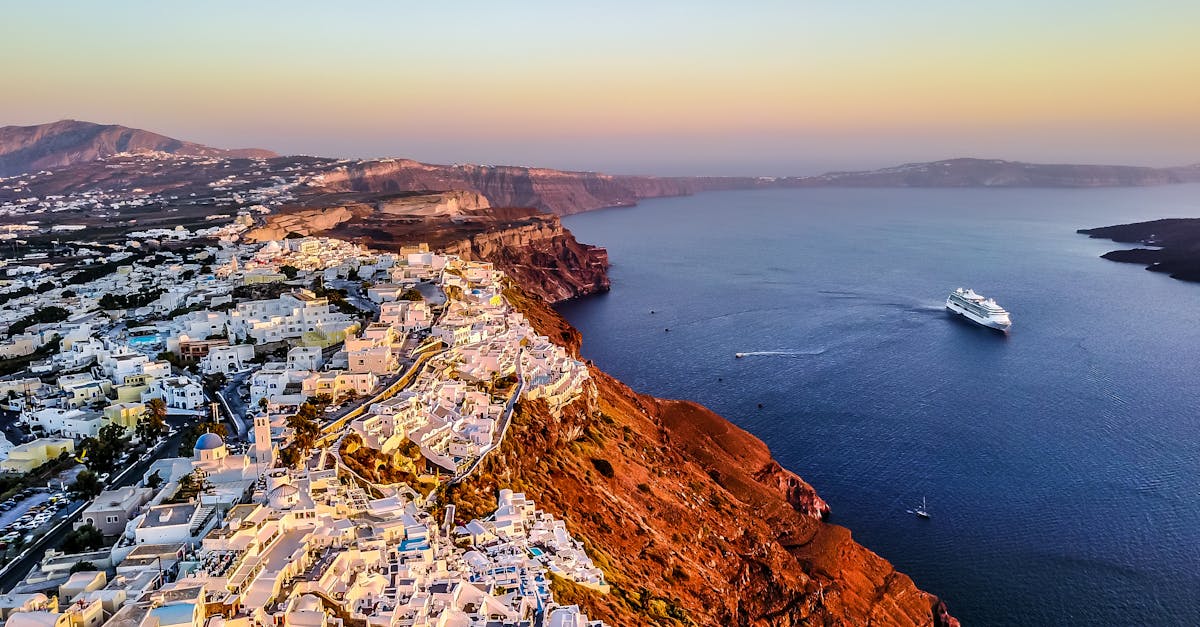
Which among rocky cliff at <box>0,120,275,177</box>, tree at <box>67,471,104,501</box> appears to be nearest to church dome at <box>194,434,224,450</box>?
tree at <box>67,471,104,501</box>

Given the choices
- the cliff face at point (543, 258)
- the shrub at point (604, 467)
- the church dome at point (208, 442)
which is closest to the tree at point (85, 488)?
the church dome at point (208, 442)

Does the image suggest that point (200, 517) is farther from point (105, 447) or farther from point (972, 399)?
point (972, 399)

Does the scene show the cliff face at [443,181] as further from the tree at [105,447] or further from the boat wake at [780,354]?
the tree at [105,447]

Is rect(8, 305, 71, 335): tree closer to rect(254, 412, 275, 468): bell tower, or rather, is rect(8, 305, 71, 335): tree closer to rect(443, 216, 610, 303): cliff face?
rect(254, 412, 275, 468): bell tower

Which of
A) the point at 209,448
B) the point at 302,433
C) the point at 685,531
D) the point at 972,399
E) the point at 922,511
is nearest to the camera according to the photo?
the point at 209,448

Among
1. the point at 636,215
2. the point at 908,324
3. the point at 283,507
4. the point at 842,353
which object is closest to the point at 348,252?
the point at 842,353

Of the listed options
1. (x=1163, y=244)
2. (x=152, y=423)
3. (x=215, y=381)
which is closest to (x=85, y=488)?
(x=152, y=423)
